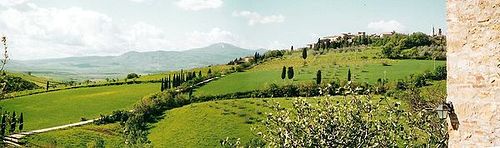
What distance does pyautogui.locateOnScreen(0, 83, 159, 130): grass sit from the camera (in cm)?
9338

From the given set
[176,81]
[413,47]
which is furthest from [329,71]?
[176,81]

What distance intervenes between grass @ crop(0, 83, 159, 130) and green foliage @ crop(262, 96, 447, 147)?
75.3m

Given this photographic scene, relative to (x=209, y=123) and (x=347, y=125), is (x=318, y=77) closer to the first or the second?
(x=209, y=123)

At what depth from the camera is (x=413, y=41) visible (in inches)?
4624

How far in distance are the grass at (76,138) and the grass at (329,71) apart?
1780 centimetres

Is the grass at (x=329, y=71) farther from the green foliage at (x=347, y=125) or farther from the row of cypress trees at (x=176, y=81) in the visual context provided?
the green foliage at (x=347, y=125)

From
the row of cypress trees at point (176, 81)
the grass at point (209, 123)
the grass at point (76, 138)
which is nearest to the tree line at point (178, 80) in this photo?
the row of cypress trees at point (176, 81)

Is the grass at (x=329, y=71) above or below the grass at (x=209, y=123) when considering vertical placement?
above

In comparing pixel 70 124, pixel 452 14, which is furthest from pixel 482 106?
pixel 70 124

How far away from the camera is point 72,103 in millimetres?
100938

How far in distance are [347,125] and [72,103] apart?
87875 millimetres

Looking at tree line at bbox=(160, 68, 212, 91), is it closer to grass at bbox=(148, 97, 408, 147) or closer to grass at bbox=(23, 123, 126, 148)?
grass at bbox=(148, 97, 408, 147)

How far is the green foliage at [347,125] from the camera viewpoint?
18359 millimetres

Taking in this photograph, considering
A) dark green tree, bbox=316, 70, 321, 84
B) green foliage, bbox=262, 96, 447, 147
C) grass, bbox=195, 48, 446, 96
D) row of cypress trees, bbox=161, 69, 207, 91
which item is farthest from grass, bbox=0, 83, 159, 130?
green foliage, bbox=262, 96, 447, 147
